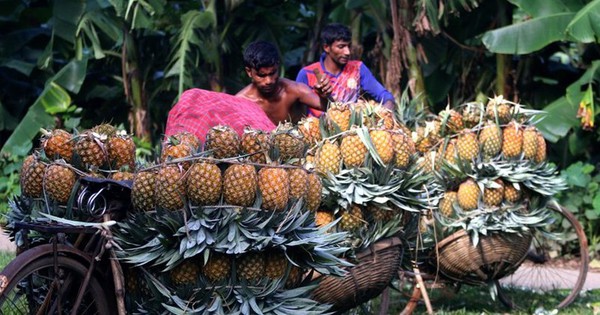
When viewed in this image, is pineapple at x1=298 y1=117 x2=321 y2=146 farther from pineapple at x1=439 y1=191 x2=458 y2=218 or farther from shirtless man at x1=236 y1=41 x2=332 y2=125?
pineapple at x1=439 y1=191 x2=458 y2=218

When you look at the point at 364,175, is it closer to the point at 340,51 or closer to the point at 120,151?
the point at 120,151

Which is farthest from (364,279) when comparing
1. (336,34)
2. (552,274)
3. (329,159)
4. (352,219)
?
(552,274)

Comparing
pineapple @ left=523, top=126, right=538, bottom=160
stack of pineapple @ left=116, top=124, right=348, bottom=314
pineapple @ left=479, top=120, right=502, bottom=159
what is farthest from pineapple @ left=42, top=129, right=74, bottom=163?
pineapple @ left=523, top=126, right=538, bottom=160

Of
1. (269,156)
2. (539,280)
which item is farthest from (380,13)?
(269,156)

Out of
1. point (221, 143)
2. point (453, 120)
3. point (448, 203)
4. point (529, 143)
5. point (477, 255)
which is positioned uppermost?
point (221, 143)

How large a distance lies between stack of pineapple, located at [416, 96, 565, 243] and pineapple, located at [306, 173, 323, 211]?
2181 millimetres

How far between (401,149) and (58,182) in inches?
79.7

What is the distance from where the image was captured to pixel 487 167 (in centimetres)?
693

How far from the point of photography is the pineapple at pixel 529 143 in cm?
700

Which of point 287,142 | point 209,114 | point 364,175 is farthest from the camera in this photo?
point 364,175

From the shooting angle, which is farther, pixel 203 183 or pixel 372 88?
pixel 372 88

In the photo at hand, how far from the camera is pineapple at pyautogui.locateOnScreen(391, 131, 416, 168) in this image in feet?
18.6

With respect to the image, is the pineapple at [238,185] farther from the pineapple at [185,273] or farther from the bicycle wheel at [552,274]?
the bicycle wheel at [552,274]

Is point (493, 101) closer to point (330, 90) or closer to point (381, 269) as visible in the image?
point (330, 90)
